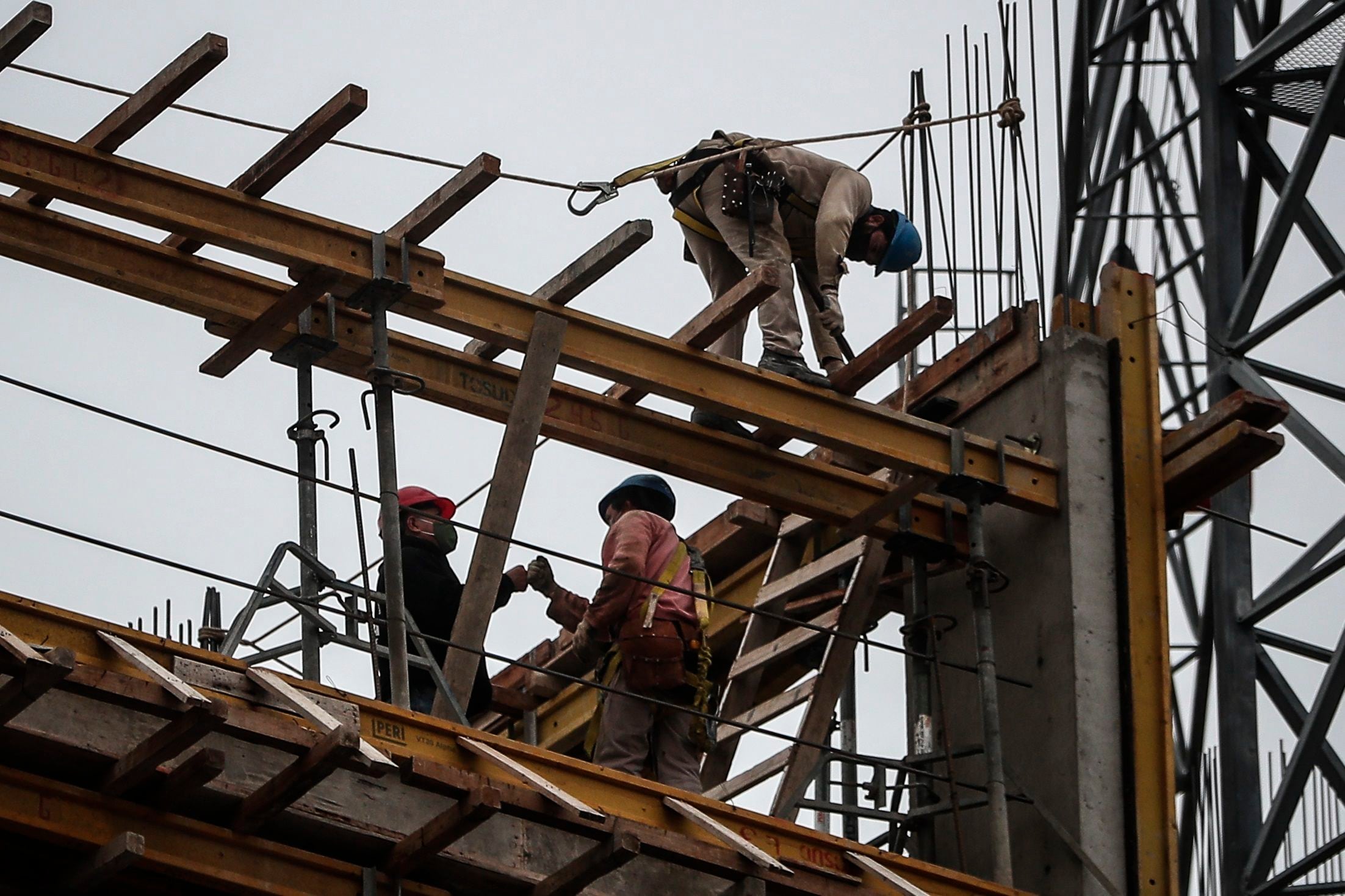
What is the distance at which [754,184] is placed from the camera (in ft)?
50.1

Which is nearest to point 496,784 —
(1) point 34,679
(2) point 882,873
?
(1) point 34,679

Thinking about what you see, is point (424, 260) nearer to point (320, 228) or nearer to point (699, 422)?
point (320, 228)

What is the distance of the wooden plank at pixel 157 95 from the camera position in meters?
12.1

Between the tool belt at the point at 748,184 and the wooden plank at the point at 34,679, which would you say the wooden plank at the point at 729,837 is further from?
the tool belt at the point at 748,184

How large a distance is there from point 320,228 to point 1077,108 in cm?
770

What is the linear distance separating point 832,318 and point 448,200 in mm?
3427

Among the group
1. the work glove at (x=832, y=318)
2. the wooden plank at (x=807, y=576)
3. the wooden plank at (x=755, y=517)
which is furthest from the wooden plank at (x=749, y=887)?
the wooden plank at (x=755, y=517)

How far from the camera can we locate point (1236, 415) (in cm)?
1470

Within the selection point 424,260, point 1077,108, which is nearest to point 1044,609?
point 424,260

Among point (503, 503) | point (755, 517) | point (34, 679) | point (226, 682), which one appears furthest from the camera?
point (755, 517)

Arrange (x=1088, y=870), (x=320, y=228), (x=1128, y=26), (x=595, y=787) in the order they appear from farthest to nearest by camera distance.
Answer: (x=1128, y=26)
(x=1088, y=870)
(x=320, y=228)
(x=595, y=787)

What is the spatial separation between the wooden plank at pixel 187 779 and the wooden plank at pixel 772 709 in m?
4.96

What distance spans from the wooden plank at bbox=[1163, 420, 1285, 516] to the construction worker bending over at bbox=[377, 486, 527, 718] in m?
3.95

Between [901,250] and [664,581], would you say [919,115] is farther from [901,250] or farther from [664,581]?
[664,581]
